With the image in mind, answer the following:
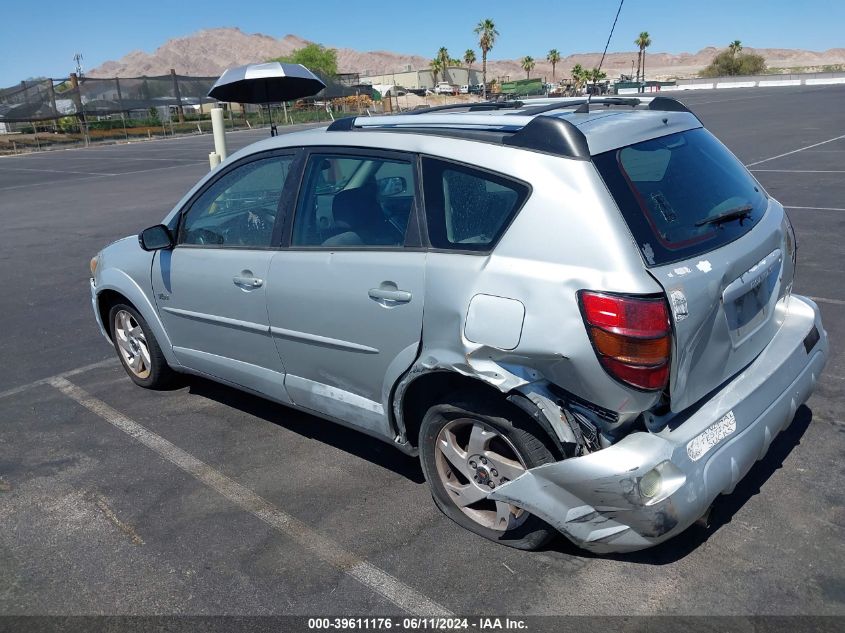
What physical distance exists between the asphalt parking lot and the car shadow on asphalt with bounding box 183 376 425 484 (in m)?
0.01

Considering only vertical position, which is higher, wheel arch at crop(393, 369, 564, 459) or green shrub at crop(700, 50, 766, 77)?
green shrub at crop(700, 50, 766, 77)

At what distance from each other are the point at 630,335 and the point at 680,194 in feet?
2.66

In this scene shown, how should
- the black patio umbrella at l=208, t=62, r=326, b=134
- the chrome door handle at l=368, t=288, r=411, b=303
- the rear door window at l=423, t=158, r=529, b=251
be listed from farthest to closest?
the black patio umbrella at l=208, t=62, r=326, b=134, the chrome door handle at l=368, t=288, r=411, b=303, the rear door window at l=423, t=158, r=529, b=251

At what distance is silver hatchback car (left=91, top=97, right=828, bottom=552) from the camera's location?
2.74m

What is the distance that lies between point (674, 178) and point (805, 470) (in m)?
1.63

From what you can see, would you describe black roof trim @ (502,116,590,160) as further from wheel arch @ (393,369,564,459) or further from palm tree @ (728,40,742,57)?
palm tree @ (728,40,742,57)

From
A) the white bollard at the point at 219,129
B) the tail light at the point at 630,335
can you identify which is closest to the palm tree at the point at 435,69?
the white bollard at the point at 219,129

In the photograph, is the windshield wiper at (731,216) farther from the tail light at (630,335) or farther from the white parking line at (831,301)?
the white parking line at (831,301)

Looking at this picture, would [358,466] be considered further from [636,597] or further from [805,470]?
[805,470]

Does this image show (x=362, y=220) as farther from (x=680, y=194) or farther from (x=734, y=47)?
(x=734, y=47)

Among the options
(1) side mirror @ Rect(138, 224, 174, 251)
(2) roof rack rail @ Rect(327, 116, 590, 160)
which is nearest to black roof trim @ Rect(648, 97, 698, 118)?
(2) roof rack rail @ Rect(327, 116, 590, 160)

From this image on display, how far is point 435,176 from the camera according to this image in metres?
3.28

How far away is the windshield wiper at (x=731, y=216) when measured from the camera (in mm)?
3127

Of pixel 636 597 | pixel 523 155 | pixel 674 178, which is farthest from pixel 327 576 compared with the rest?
pixel 674 178
